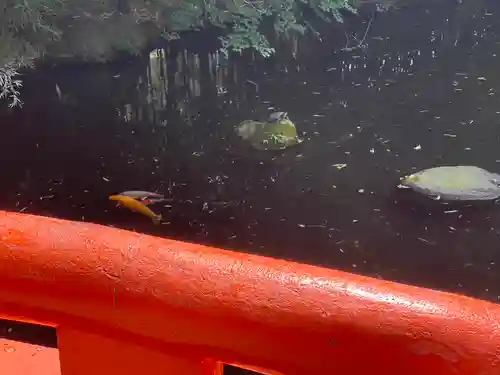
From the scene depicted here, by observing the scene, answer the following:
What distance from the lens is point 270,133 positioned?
1.26 metres

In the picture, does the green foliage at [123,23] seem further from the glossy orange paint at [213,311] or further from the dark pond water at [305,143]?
the glossy orange paint at [213,311]

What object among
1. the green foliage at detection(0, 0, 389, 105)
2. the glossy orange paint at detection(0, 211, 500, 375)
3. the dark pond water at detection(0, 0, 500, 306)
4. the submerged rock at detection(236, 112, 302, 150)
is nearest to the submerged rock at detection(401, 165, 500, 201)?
the dark pond water at detection(0, 0, 500, 306)

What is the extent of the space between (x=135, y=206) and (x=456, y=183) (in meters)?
0.77

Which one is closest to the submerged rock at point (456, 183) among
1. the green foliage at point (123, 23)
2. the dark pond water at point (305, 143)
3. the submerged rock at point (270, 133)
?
the dark pond water at point (305, 143)

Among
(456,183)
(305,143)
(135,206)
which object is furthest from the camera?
(135,206)

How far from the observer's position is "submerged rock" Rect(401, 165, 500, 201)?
1096 mm

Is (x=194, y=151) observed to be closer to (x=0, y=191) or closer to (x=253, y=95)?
(x=253, y=95)

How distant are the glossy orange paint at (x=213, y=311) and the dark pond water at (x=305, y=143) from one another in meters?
0.56

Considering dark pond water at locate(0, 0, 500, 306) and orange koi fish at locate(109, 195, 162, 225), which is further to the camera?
orange koi fish at locate(109, 195, 162, 225)

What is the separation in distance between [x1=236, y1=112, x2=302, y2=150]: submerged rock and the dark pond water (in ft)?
0.06

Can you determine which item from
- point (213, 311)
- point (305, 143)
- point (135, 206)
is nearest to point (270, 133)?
point (305, 143)

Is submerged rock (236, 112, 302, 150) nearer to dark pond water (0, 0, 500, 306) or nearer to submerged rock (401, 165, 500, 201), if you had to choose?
dark pond water (0, 0, 500, 306)

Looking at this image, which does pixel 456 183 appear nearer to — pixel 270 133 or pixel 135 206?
pixel 270 133

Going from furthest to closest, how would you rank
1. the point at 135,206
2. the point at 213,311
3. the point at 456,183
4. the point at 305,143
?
the point at 135,206, the point at 305,143, the point at 456,183, the point at 213,311
